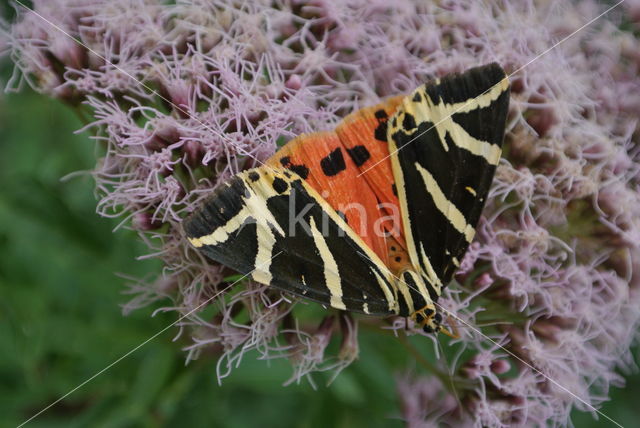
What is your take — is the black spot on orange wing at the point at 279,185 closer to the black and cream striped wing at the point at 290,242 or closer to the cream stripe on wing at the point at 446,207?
the black and cream striped wing at the point at 290,242

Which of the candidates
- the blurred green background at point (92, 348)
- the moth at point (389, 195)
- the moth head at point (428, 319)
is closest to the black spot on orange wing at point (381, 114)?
the moth at point (389, 195)

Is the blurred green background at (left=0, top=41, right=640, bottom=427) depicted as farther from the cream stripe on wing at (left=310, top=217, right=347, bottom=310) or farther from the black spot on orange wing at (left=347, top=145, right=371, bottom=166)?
the black spot on orange wing at (left=347, top=145, right=371, bottom=166)

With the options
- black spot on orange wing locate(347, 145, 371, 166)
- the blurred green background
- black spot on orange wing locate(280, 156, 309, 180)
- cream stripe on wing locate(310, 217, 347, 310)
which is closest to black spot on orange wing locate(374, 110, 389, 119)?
black spot on orange wing locate(347, 145, 371, 166)

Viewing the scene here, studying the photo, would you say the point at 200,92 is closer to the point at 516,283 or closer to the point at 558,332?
the point at 516,283

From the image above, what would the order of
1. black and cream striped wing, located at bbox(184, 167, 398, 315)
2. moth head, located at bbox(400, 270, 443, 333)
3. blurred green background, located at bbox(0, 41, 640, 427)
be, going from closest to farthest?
1. black and cream striped wing, located at bbox(184, 167, 398, 315)
2. moth head, located at bbox(400, 270, 443, 333)
3. blurred green background, located at bbox(0, 41, 640, 427)

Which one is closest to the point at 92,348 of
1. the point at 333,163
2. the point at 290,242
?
the point at 290,242

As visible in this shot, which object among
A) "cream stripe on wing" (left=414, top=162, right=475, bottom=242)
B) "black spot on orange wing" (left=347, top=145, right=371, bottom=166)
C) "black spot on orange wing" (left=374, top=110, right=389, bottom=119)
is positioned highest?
"black spot on orange wing" (left=374, top=110, right=389, bottom=119)

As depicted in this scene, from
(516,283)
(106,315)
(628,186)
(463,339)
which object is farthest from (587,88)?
(106,315)

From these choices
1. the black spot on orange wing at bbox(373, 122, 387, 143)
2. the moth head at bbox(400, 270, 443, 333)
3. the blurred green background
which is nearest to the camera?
the moth head at bbox(400, 270, 443, 333)
